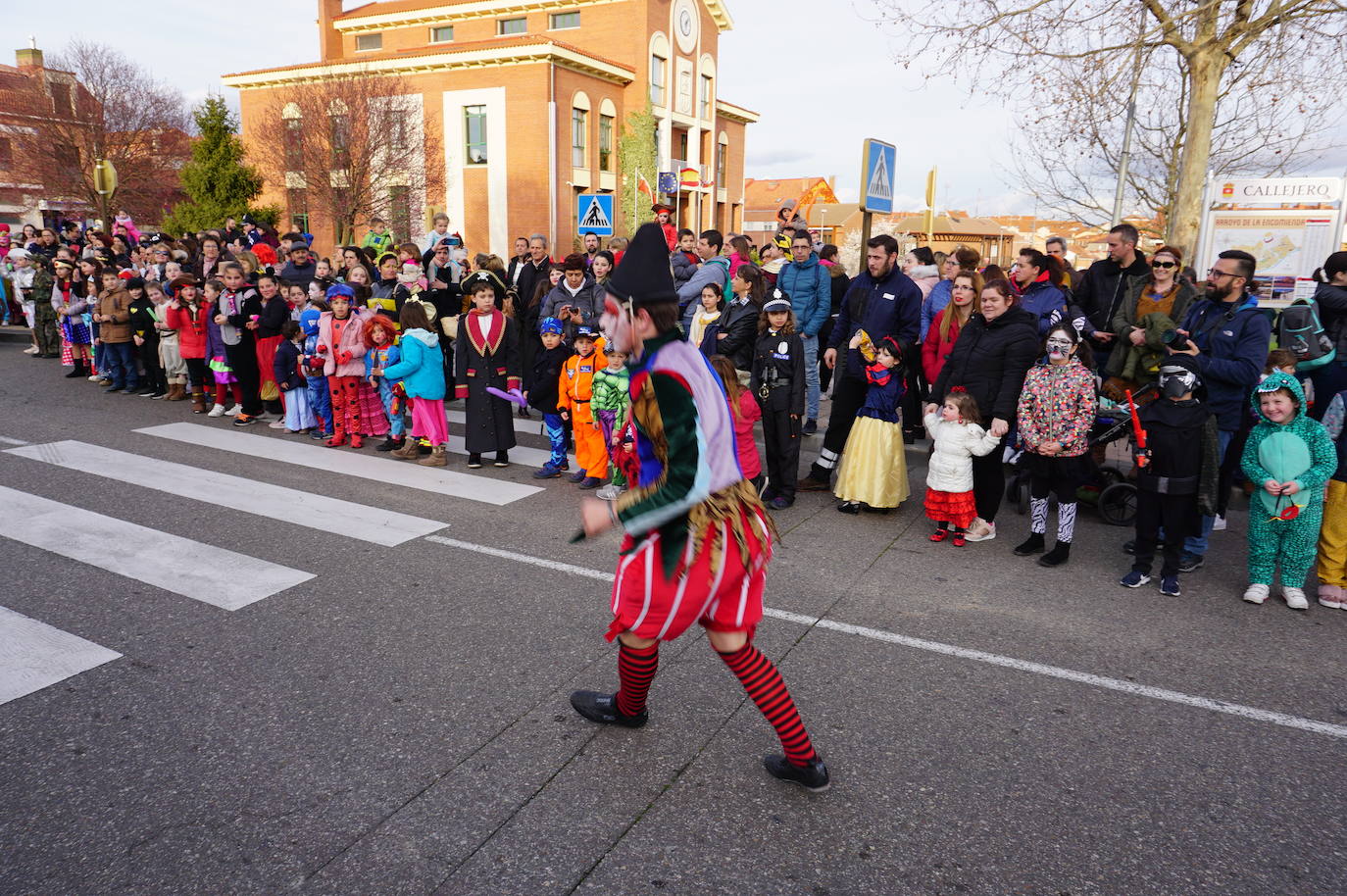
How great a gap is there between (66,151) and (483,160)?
1511cm

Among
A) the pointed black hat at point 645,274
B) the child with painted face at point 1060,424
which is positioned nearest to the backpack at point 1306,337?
the child with painted face at point 1060,424

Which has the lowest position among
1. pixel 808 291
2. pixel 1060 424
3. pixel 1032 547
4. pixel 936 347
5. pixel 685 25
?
pixel 1032 547

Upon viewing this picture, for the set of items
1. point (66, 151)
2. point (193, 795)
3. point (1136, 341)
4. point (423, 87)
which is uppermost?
point (423, 87)

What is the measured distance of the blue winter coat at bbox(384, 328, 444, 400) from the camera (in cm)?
Answer: 822

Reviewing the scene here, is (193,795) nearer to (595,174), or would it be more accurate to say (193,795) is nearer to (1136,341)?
(1136,341)

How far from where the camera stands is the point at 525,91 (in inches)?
1367

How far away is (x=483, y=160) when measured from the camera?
119 feet

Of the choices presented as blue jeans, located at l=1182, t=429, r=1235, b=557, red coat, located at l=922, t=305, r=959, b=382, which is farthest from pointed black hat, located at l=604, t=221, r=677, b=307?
red coat, located at l=922, t=305, r=959, b=382

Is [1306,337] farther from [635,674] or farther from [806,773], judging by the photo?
[635,674]

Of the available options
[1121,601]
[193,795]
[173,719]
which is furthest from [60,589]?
[1121,601]

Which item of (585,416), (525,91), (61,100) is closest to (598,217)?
(585,416)

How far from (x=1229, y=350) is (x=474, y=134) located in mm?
35334

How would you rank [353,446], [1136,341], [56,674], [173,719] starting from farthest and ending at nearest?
[353,446] → [1136,341] → [56,674] → [173,719]

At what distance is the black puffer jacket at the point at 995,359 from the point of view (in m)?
6.12
